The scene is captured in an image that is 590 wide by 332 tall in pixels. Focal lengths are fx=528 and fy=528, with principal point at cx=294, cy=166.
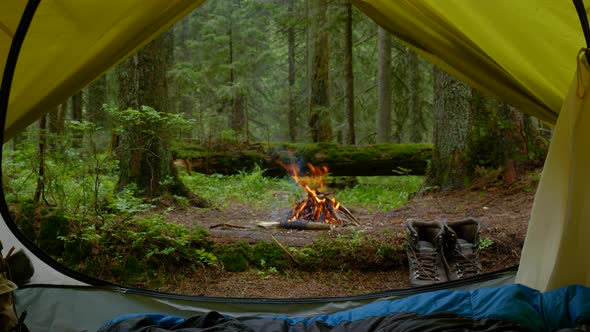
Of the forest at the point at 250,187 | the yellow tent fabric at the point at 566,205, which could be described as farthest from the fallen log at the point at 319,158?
the yellow tent fabric at the point at 566,205

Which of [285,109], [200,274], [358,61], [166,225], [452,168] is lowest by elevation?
[200,274]

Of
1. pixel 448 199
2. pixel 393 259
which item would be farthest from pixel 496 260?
pixel 448 199

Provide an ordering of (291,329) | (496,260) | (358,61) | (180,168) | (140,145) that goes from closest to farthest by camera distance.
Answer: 1. (291,329)
2. (496,260)
3. (140,145)
4. (180,168)
5. (358,61)

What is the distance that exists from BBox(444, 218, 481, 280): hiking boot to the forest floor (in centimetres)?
45

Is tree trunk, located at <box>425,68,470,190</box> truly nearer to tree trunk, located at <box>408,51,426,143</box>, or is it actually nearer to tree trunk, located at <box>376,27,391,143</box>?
tree trunk, located at <box>376,27,391,143</box>

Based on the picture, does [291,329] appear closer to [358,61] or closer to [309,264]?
[309,264]

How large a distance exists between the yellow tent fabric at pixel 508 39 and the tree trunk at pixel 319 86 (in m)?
5.02

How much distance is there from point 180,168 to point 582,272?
15.2ft

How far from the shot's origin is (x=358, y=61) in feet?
32.5

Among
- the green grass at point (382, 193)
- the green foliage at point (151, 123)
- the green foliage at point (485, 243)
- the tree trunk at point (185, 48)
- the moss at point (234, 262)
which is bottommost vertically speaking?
the moss at point (234, 262)

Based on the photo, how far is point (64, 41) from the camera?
7.99ft

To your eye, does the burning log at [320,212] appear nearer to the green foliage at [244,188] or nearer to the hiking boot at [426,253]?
the green foliage at [244,188]

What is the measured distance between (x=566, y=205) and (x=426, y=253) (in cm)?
114

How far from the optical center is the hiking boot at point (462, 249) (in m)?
3.11
